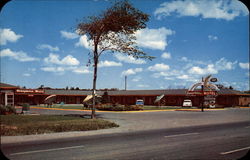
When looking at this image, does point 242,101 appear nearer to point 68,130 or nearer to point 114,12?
point 114,12

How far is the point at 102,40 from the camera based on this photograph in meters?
23.2

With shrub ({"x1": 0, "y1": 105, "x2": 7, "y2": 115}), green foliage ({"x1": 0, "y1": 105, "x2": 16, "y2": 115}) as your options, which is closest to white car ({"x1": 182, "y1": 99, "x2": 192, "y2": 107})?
green foliage ({"x1": 0, "y1": 105, "x2": 16, "y2": 115})

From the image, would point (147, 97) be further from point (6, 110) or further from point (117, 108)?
point (6, 110)

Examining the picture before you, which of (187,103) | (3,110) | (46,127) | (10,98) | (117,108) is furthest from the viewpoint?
(187,103)

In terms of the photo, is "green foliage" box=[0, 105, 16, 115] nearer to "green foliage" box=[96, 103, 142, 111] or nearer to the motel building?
"green foliage" box=[96, 103, 142, 111]

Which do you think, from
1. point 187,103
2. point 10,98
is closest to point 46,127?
point 10,98

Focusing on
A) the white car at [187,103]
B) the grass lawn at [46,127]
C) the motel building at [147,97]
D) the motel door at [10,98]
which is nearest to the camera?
the grass lawn at [46,127]

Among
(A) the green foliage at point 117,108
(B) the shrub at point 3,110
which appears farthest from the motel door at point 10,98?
(A) the green foliage at point 117,108

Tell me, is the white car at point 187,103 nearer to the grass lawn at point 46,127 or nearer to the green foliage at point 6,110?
the green foliage at point 6,110

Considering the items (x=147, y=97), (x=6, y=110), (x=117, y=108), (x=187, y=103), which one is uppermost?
(x=147, y=97)

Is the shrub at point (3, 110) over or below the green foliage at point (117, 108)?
over

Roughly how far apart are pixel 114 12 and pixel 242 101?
5019 centimetres

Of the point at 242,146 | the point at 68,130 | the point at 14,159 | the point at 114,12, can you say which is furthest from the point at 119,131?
the point at 114,12

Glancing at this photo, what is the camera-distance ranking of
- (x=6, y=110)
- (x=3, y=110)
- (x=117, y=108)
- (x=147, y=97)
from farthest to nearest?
(x=147, y=97), (x=117, y=108), (x=6, y=110), (x=3, y=110)
